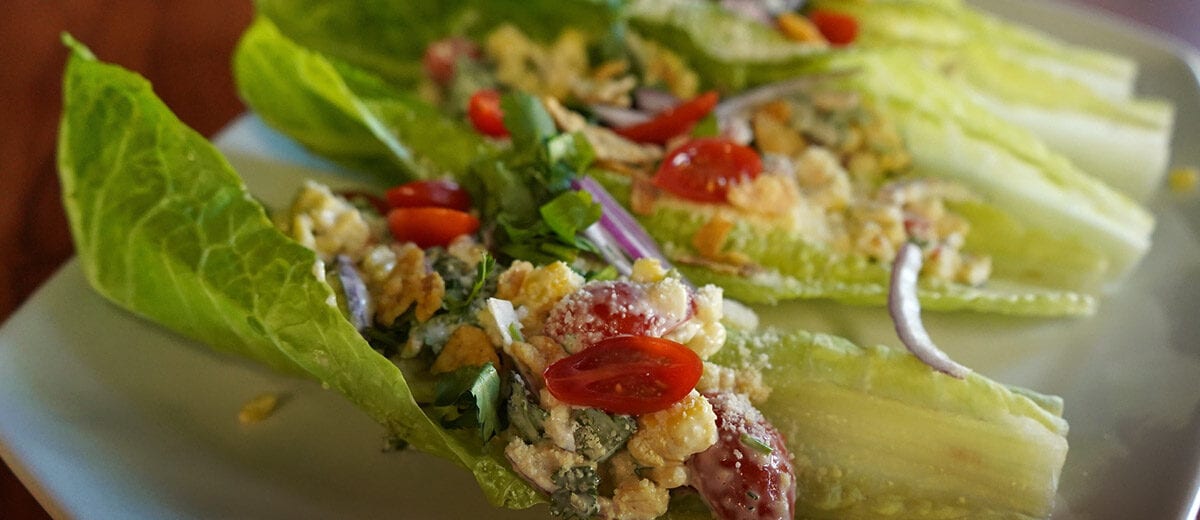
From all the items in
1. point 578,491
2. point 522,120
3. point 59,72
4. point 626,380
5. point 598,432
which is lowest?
point 578,491

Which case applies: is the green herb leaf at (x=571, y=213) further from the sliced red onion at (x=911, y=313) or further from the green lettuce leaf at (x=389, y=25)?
the green lettuce leaf at (x=389, y=25)

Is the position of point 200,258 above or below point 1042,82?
above

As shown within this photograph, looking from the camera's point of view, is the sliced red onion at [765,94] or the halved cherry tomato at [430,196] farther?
the sliced red onion at [765,94]

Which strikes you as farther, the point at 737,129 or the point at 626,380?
the point at 737,129

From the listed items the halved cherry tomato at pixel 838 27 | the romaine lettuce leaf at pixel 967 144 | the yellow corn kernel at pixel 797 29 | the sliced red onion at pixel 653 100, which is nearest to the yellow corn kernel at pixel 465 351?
the sliced red onion at pixel 653 100

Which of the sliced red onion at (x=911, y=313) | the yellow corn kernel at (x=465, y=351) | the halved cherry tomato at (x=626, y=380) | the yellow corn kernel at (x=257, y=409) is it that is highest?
the halved cherry tomato at (x=626, y=380)

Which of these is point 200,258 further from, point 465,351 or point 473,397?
point 473,397

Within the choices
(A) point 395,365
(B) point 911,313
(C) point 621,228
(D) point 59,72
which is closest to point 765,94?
(C) point 621,228
